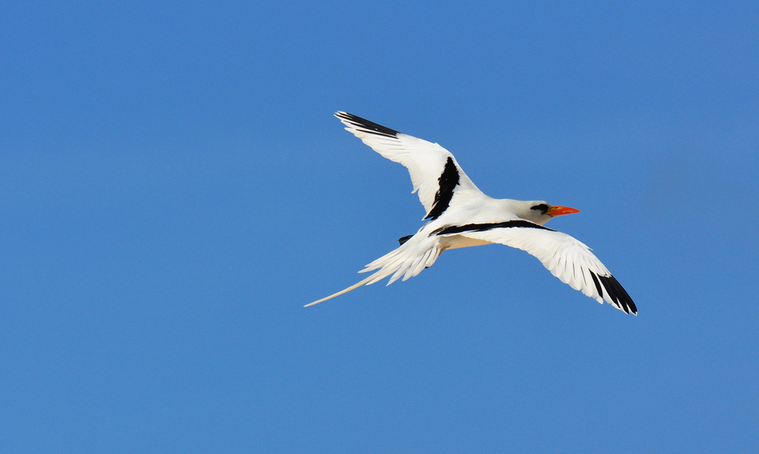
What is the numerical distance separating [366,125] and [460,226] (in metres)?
5.84

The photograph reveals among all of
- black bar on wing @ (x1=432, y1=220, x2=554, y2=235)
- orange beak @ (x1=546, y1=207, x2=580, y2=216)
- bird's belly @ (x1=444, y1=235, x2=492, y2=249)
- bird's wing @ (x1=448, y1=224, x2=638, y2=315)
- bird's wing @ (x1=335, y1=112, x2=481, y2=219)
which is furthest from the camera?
bird's wing @ (x1=335, y1=112, x2=481, y2=219)

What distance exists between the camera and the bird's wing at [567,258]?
11.6 m

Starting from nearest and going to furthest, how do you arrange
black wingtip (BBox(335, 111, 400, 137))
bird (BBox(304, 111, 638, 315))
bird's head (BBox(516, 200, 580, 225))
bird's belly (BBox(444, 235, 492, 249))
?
bird (BBox(304, 111, 638, 315)) < bird's belly (BBox(444, 235, 492, 249)) < bird's head (BBox(516, 200, 580, 225)) < black wingtip (BBox(335, 111, 400, 137))

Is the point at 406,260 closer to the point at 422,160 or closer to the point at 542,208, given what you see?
the point at 542,208

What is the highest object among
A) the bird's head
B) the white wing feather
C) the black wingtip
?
the black wingtip

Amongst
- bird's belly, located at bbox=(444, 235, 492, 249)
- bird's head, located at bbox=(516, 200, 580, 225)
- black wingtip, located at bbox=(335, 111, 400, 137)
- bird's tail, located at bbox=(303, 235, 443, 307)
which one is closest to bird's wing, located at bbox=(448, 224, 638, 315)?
bird's belly, located at bbox=(444, 235, 492, 249)

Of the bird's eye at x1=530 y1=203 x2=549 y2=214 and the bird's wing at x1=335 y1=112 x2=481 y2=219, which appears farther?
the bird's wing at x1=335 y1=112 x2=481 y2=219

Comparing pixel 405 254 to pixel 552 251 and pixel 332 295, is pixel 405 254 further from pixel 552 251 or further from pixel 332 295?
pixel 552 251

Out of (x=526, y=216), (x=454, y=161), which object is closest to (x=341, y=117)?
(x=454, y=161)

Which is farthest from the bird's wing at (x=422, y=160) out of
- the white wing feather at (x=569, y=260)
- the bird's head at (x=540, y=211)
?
the white wing feather at (x=569, y=260)

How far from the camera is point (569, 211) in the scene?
15.7 m

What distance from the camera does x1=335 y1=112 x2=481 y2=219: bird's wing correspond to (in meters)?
16.1

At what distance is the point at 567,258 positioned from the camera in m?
12.0

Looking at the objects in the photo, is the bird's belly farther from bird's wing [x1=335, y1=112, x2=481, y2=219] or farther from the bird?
bird's wing [x1=335, y1=112, x2=481, y2=219]
